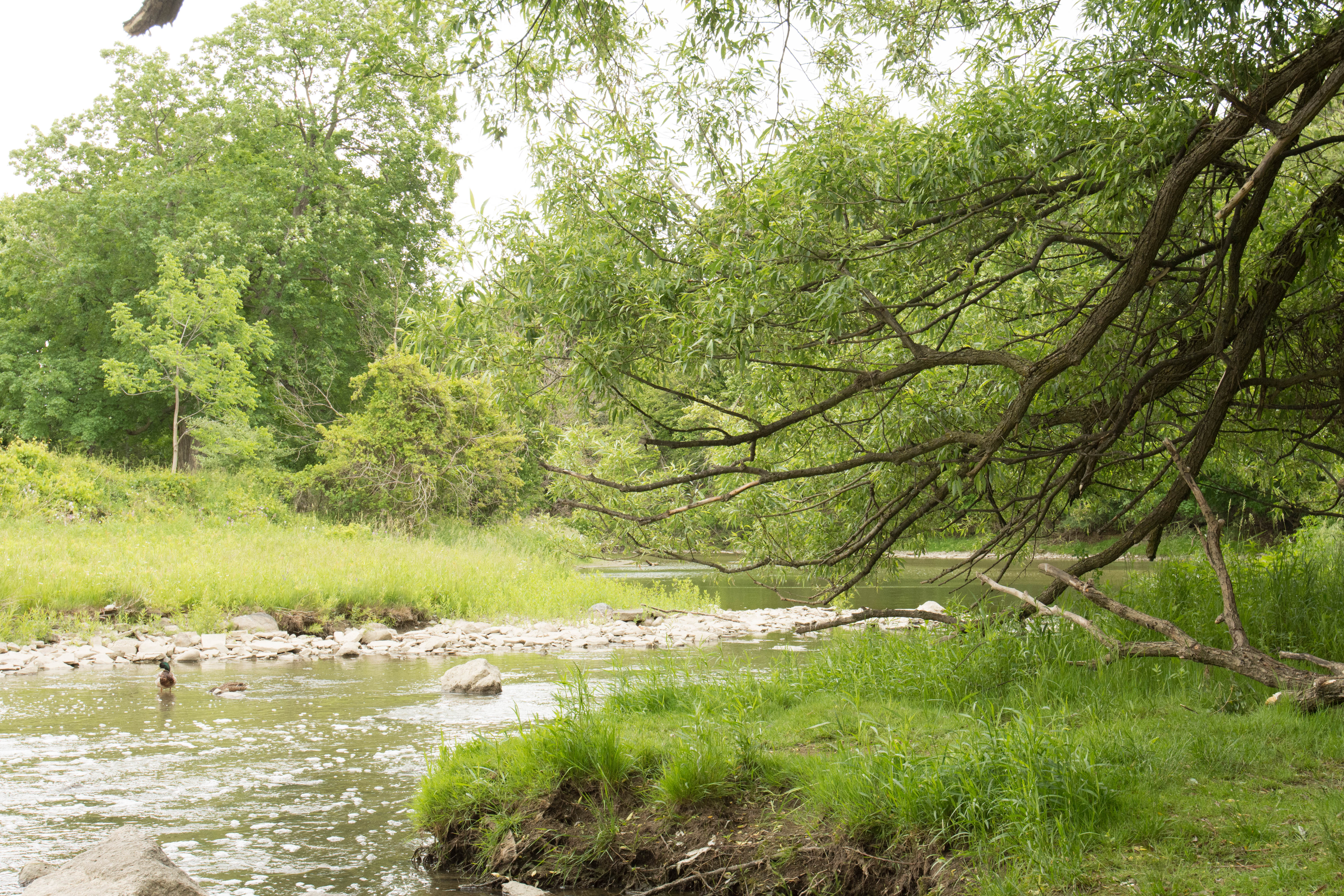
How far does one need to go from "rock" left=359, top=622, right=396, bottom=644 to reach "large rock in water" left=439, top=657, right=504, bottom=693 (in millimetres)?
4232

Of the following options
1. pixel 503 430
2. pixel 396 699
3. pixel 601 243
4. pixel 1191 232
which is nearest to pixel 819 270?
Answer: pixel 601 243

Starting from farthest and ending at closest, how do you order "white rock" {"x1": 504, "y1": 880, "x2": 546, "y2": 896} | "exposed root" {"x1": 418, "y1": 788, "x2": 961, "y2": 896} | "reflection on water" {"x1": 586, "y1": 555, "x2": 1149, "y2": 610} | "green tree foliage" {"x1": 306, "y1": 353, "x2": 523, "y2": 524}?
"green tree foliage" {"x1": 306, "y1": 353, "x2": 523, "y2": 524}
"reflection on water" {"x1": 586, "y1": 555, "x2": 1149, "y2": 610}
"white rock" {"x1": 504, "y1": 880, "x2": 546, "y2": 896}
"exposed root" {"x1": 418, "y1": 788, "x2": 961, "y2": 896}

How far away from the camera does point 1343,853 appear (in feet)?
10.9

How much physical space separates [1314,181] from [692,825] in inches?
224

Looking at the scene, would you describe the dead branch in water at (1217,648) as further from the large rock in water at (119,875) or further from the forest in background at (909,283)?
the large rock in water at (119,875)

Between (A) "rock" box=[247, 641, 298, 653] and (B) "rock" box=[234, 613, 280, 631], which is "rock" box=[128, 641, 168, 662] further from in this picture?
(B) "rock" box=[234, 613, 280, 631]

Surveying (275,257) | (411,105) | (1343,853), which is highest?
(411,105)

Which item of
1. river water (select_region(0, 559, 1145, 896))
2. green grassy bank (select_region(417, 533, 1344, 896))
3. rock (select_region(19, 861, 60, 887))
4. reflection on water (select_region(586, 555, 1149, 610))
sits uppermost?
green grassy bank (select_region(417, 533, 1344, 896))

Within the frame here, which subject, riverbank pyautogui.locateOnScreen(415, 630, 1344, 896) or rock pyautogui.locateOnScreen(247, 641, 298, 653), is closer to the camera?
riverbank pyautogui.locateOnScreen(415, 630, 1344, 896)

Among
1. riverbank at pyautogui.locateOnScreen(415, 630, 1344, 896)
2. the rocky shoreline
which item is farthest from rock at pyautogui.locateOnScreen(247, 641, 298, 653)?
riverbank at pyautogui.locateOnScreen(415, 630, 1344, 896)

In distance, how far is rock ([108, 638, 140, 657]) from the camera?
498 inches

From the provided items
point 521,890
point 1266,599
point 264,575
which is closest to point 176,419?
point 264,575

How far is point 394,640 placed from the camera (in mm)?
14859

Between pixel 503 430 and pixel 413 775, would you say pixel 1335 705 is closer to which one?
pixel 413 775
